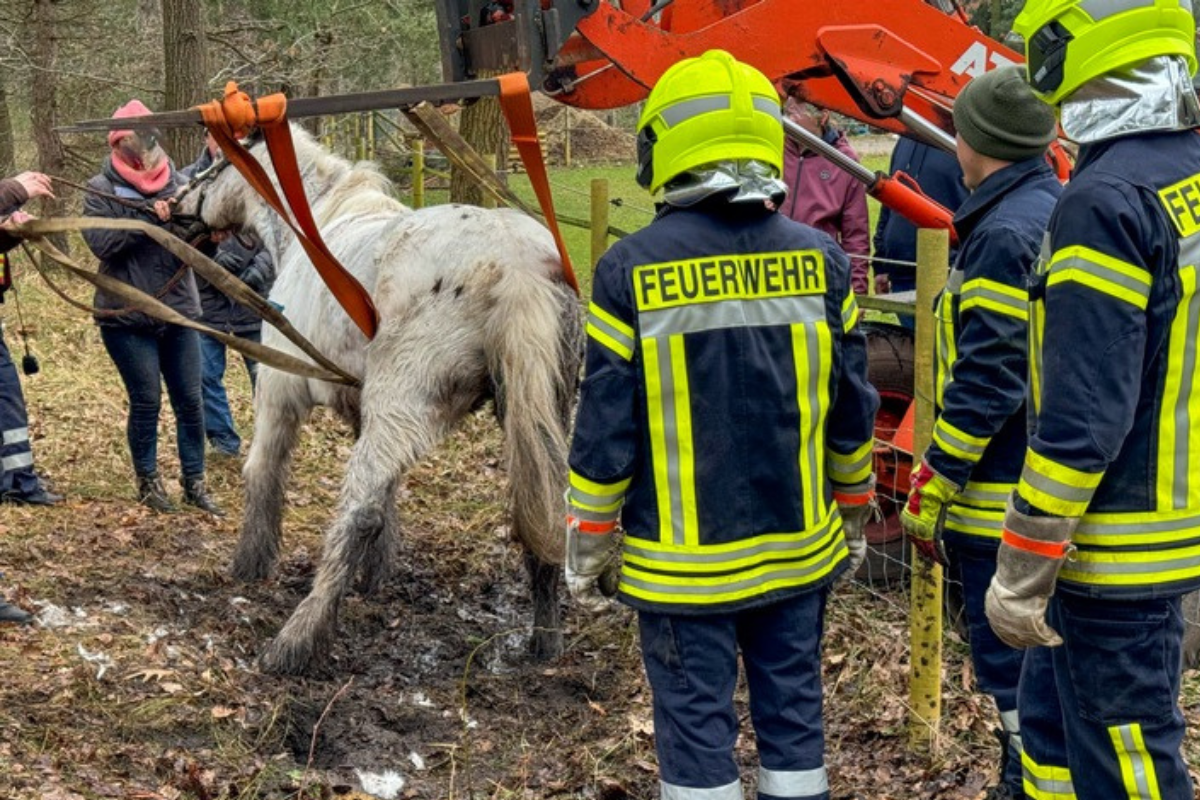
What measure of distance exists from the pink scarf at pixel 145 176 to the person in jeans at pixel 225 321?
441 millimetres

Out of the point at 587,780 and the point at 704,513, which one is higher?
the point at 704,513

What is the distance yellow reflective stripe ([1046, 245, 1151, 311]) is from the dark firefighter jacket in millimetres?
722

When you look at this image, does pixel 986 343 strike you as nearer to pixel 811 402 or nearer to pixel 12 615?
pixel 811 402

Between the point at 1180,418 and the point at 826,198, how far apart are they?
4.52m

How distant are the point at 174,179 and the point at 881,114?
422 cm

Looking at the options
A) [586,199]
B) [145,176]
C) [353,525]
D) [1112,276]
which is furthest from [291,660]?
[586,199]

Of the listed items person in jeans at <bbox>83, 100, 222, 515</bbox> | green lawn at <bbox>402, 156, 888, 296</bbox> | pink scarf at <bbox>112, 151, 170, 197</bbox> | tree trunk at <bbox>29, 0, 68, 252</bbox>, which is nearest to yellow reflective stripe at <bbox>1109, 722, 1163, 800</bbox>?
person in jeans at <bbox>83, 100, 222, 515</bbox>

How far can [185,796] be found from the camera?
13.3 feet

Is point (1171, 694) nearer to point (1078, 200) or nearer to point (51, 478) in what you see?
point (1078, 200)

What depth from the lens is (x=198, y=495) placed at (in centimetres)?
759

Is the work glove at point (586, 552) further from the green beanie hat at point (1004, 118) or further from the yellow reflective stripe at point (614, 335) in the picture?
the green beanie hat at point (1004, 118)

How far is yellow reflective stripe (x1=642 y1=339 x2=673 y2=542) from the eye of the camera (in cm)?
307

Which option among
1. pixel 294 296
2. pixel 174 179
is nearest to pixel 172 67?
pixel 174 179

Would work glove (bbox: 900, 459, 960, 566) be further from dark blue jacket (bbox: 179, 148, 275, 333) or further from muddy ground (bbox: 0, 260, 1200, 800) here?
dark blue jacket (bbox: 179, 148, 275, 333)
